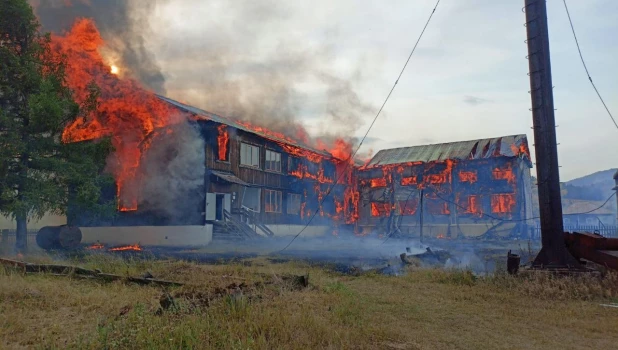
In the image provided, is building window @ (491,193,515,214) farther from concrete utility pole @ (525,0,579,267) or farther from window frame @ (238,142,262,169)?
concrete utility pole @ (525,0,579,267)

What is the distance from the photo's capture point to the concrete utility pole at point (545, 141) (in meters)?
10.4

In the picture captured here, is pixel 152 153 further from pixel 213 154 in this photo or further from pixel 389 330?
pixel 389 330

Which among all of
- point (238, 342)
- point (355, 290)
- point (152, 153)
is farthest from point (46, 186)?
point (238, 342)

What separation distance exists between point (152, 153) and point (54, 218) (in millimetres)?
9798

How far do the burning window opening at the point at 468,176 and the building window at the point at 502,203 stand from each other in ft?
6.19

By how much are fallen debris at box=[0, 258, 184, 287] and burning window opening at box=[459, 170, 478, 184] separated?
2810 cm

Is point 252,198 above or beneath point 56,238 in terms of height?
above

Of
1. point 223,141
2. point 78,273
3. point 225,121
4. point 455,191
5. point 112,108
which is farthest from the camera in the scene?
point 455,191

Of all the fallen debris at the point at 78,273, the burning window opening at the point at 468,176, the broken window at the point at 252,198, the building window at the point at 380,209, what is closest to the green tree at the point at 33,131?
the fallen debris at the point at 78,273

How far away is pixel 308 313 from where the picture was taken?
5.87 metres

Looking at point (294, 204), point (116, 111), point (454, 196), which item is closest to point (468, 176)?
point (454, 196)

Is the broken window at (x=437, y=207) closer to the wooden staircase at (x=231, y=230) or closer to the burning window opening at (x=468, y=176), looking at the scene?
the burning window opening at (x=468, y=176)

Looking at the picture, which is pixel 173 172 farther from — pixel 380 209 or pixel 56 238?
pixel 380 209

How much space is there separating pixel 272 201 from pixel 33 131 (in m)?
15.8
